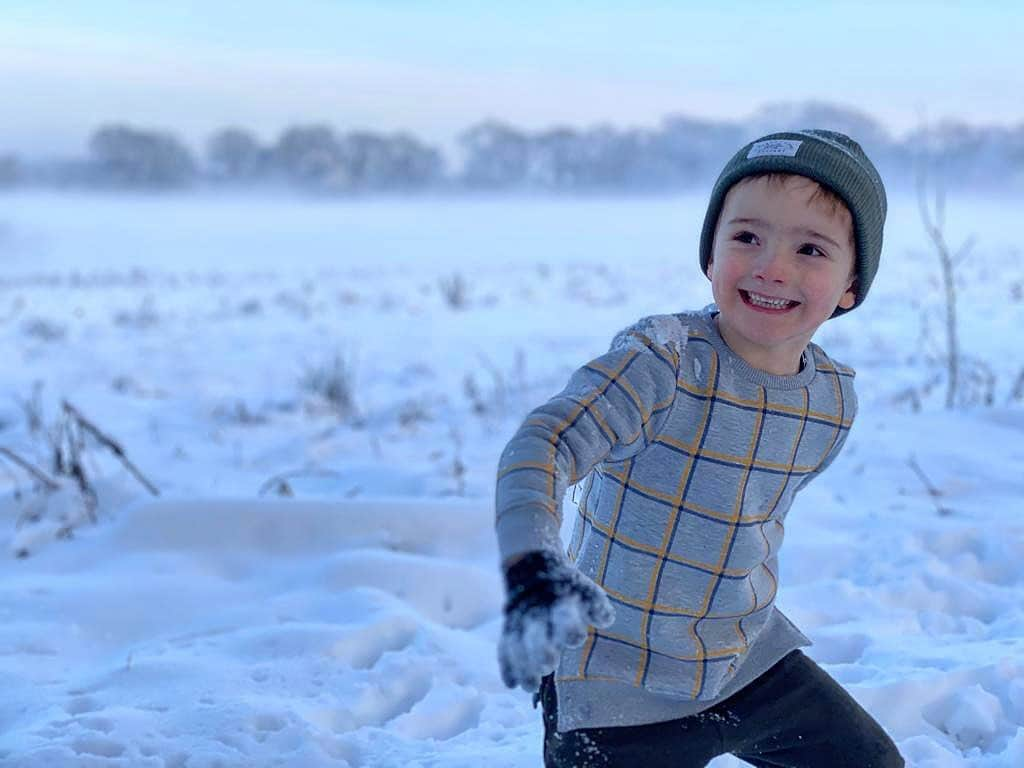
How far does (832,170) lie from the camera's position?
1.41m

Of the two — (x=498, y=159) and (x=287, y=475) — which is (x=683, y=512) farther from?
(x=498, y=159)

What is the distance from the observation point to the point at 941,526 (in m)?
3.13

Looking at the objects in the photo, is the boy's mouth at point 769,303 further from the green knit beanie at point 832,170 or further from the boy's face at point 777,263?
the green knit beanie at point 832,170

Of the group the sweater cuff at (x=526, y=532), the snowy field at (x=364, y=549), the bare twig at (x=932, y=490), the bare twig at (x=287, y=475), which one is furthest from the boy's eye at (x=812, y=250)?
the bare twig at (x=287, y=475)

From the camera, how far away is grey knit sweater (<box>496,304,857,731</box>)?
1421mm

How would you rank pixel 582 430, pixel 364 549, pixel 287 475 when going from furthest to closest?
pixel 287 475 < pixel 364 549 < pixel 582 430

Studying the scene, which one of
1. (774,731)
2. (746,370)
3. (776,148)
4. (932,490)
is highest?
(776,148)

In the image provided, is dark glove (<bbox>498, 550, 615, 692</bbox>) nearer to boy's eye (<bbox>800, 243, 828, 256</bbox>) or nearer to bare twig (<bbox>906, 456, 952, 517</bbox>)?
boy's eye (<bbox>800, 243, 828, 256</bbox>)

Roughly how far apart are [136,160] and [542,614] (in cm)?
4931

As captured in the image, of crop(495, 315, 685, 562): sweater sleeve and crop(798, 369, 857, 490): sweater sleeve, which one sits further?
crop(798, 369, 857, 490): sweater sleeve

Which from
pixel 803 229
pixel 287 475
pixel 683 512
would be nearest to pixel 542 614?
pixel 683 512

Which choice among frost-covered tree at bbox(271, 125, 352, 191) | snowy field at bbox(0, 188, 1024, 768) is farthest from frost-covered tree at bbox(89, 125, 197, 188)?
snowy field at bbox(0, 188, 1024, 768)

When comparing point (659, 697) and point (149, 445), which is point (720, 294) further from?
point (149, 445)

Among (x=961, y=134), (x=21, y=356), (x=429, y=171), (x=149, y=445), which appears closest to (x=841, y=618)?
(x=149, y=445)
